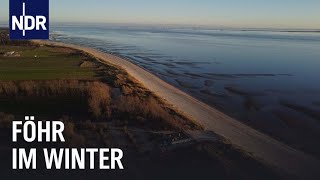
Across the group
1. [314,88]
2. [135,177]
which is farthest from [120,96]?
[314,88]

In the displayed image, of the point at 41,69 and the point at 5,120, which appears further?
the point at 41,69

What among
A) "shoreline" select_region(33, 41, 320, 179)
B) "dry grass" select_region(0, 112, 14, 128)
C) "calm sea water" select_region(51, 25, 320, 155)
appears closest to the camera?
"shoreline" select_region(33, 41, 320, 179)

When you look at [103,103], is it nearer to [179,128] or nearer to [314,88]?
[179,128]

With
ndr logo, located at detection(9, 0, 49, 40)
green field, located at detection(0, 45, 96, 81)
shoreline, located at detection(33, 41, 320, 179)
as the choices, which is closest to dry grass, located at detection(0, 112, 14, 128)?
ndr logo, located at detection(9, 0, 49, 40)

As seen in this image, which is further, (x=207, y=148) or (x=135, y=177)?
(x=207, y=148)

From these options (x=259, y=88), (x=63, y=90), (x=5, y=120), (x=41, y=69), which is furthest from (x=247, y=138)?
(x=41, y=69)

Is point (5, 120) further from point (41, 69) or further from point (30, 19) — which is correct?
point (41, 69)

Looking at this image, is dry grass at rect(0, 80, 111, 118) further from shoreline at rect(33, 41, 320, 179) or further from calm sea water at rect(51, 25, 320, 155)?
calm sea water at rect(51, 25, 320, 155)

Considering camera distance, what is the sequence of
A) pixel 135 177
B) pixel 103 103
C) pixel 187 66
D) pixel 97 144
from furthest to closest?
pixel 187 66
pixel 103 103
pixel 97 144
pixel 135 177
